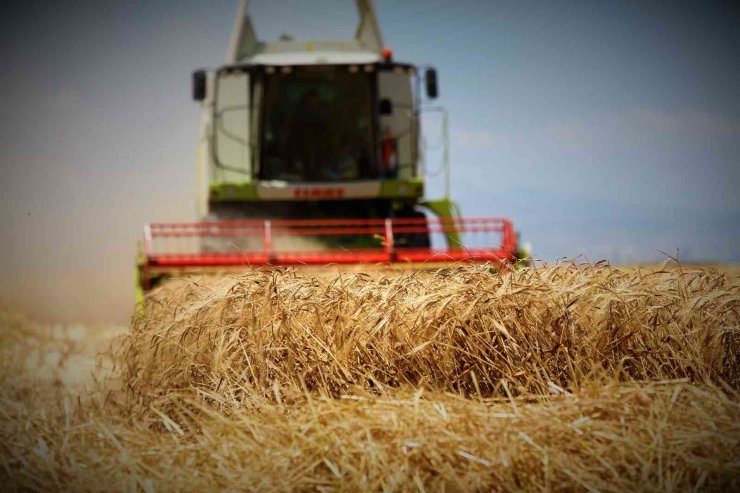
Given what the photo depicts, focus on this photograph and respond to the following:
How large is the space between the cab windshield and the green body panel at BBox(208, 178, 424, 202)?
234 millimetres

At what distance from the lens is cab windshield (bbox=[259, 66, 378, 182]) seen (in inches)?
359

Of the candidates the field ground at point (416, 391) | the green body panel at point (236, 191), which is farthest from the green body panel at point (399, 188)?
the field ground at point (416, 391)

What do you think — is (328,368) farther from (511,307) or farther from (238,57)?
(238,57)

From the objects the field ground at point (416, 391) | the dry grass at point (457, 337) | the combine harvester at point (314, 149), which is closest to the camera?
the field ground at point (416, 391)

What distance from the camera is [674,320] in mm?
3324

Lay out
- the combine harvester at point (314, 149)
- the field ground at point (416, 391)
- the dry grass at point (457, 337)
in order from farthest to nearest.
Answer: the combine harvester at point (314, 149) < the dry grass at point (457, 337) < the field ground at point (416, 391)

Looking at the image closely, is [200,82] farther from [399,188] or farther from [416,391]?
[416,391]

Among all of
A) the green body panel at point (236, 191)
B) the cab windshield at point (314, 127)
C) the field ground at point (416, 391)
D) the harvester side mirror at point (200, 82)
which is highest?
the harvester side mirror at point (200, 82)

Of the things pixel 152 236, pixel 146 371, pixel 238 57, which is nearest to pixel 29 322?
pixel 152 236

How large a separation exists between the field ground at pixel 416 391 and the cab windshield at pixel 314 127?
4.76 m

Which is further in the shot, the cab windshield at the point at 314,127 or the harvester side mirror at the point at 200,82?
the cab windshield at the point at 314,127

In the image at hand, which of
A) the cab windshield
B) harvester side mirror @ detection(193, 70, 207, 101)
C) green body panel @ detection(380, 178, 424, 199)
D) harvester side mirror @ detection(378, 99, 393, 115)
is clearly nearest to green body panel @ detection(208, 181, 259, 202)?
the cab windshield

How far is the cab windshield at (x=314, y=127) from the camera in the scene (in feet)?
29.9

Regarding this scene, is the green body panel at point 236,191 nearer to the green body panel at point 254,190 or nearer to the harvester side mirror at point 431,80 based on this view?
the green body panel at point 254,190
